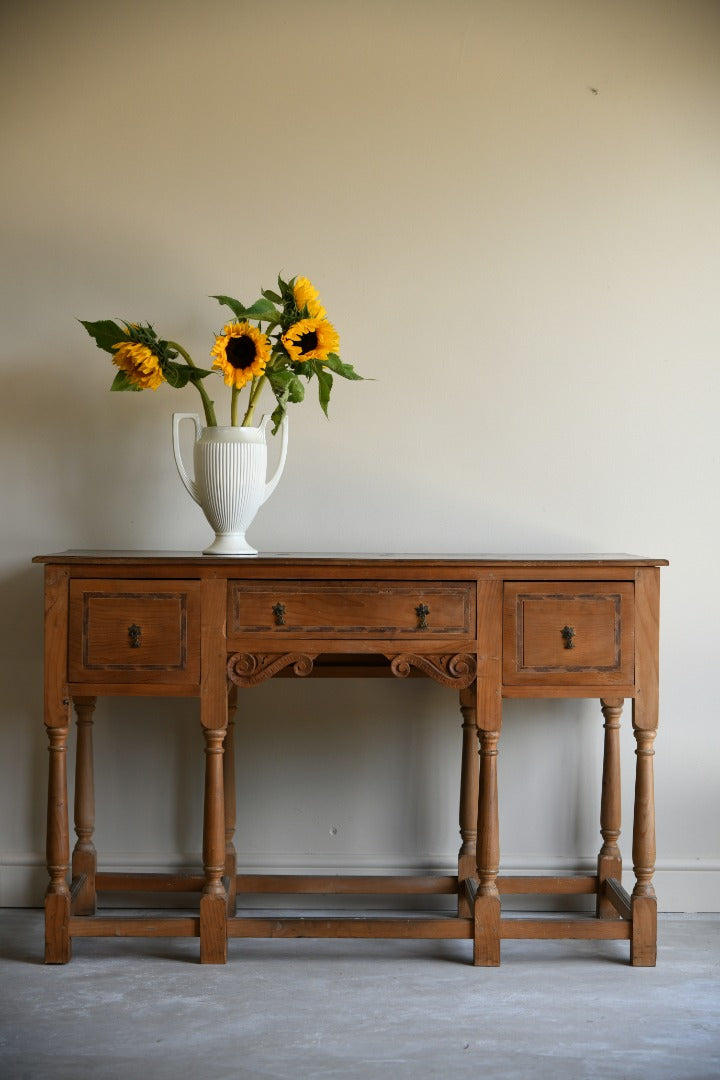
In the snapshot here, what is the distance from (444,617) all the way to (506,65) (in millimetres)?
1491

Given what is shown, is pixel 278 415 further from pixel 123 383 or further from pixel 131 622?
pixel 131 622

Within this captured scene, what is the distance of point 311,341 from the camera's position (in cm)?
241

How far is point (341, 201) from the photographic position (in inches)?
110

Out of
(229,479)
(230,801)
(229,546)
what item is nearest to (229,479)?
(229,479)

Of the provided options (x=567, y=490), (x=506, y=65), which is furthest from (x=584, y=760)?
(x=506, y=65)

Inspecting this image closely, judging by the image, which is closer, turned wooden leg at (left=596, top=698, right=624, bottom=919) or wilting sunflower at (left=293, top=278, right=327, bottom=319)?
wilting sunflower at (left=293, top=278, right=327, bottom=319)

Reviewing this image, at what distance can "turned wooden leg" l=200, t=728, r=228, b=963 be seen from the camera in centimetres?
234

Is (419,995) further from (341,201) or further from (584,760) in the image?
(341,201)

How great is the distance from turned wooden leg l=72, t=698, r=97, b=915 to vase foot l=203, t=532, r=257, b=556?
0.53 meters

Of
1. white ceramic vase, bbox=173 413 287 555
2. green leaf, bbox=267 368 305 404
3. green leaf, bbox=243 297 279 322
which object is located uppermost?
green leaf, bbox=243 297 279 322

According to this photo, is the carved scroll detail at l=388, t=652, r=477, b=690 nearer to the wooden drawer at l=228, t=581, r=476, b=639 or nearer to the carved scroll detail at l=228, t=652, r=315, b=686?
the wooden drawer at l=228, t=581, r=476, b=639

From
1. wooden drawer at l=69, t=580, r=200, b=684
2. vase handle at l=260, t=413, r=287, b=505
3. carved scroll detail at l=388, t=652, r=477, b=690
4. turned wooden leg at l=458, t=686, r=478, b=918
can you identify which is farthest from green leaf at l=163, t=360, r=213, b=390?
turned wooden leg at l=458, t=686, r=478, b=918

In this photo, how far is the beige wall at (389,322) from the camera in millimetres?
2793

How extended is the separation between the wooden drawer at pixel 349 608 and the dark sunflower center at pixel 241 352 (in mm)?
489
